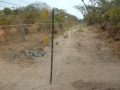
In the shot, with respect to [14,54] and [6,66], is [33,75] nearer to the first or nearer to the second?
[6,66]

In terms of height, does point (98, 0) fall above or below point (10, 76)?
above

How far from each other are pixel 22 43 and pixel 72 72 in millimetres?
4235

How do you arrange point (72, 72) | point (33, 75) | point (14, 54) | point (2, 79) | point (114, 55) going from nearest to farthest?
point (2, 79)
point (33, 75)
point (72, 72)
point (14, 54)
point (114, 55)

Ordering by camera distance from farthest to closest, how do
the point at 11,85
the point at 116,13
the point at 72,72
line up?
1. the point at 116,13
2. the point at 72,72
3. the point at 11,85

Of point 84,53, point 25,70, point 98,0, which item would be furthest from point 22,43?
point 98,0

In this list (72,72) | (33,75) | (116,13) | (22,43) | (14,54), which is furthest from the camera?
(116,13)

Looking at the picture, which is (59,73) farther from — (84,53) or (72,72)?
(84,53)

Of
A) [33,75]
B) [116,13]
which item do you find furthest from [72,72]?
[116,13]

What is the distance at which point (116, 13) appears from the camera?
1348 centimetres

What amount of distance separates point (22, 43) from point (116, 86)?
5.87 metres

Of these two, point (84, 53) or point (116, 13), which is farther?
point (116, 13)

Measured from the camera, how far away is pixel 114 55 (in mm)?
9148

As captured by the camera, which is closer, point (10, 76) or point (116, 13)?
point (10, 76)

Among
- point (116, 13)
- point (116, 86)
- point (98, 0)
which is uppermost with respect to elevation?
point (98, 0)
